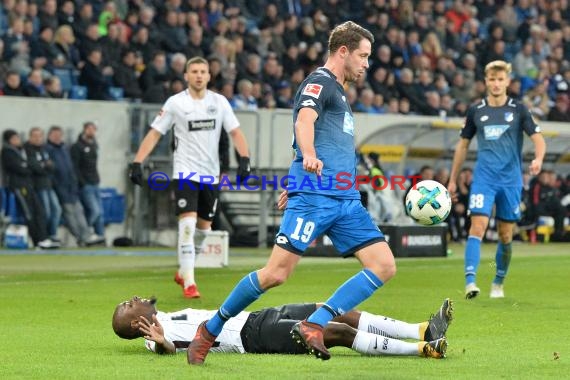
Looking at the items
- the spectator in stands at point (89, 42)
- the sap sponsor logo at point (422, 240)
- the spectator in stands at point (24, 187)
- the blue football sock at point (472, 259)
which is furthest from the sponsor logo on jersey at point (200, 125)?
the spectator in stands at point (89, 42)

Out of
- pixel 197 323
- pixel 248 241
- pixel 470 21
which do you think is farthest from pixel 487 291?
pixel 470 21

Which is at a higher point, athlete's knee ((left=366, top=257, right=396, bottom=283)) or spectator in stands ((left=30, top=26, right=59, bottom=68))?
spectator in stands ((left=30, top=26, right=59, bottom=68))

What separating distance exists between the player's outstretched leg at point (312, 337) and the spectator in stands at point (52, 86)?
1580cm

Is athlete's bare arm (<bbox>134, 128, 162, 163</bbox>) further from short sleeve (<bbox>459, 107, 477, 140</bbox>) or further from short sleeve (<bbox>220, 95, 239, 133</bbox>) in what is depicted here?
short sleeve (<bbox>459, 107, 477, 140</bbox>)

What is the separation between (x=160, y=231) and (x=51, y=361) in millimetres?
15989

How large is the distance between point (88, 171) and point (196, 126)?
935 centimetres

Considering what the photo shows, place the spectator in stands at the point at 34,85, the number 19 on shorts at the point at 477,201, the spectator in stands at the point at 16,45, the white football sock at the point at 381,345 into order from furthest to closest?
1. the spectator in stands at the point at 34,85
2. the spectator in stands at the point at 16,45
3. the number 19 on shorts at the point at 477,201
4. the white football sock at the point at 381,345

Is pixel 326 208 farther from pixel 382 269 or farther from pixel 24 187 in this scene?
pixel 24 187

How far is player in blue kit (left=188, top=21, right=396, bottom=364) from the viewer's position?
25.0 feet

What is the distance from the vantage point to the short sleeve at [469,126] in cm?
1355

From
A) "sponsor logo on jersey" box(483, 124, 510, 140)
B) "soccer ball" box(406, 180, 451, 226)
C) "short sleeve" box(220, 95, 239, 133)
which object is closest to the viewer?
"soccer ball" box(406, 180, 451, 226)

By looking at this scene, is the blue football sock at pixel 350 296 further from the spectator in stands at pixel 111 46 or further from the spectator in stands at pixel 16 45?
the spectator in stands at pixel 111 46

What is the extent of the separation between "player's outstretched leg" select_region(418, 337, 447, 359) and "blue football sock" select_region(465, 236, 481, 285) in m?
4.93

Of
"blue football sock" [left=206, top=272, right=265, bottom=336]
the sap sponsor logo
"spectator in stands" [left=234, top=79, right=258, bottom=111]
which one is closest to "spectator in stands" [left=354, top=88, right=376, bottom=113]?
"spectator in stands" [left=234, top=79, right=258, bottom=111]
